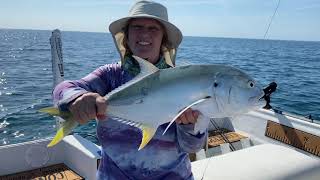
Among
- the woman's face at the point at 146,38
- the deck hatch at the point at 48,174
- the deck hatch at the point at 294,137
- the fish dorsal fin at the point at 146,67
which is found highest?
the woman's face at the point at 146,38

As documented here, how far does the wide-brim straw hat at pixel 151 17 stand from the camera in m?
2.71

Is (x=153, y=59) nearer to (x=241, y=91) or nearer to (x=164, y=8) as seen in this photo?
(x=164, y=8)

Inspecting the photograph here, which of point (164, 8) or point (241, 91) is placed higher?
point (164, 8)

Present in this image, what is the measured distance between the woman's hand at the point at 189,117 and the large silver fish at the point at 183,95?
96 millimetres

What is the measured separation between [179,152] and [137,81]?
67 cm

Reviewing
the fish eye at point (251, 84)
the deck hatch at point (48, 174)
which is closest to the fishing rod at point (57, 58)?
the deck hatch at point (48, 174)

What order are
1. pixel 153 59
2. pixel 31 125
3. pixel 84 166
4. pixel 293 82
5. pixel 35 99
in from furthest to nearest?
pixel 293 82 → pixel 35 99 → pixel 31 125 → pixel 84 166 → pixel 153 59

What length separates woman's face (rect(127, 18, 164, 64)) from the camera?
272cm

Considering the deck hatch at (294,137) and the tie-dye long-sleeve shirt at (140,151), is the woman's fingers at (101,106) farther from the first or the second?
the deck hatch at (294,137)

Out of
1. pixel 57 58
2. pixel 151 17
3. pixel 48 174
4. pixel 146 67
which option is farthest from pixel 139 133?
pixel 57 58

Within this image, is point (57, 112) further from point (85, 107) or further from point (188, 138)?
point (188, 138)

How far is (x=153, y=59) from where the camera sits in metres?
2.78

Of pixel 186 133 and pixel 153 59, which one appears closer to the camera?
pixel 186 133

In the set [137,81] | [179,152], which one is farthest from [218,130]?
[137,81]
